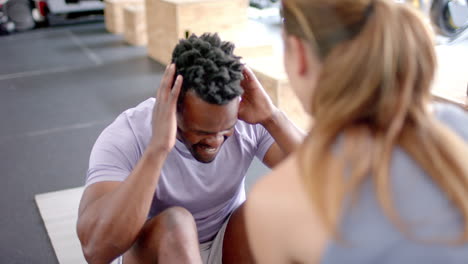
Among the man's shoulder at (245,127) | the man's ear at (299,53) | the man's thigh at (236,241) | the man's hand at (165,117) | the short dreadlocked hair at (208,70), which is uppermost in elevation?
the man's ear at (299,53)

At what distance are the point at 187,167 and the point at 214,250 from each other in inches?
12.7

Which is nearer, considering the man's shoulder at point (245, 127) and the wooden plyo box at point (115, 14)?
the man's shoulder at point (245, 127)

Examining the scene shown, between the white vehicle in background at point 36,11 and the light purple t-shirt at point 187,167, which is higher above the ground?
the light purple t-shirt at point 187,167

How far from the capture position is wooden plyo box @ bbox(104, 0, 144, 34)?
260 inches

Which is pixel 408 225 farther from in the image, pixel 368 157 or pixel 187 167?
pixel 187 167

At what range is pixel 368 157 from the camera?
0.84 m

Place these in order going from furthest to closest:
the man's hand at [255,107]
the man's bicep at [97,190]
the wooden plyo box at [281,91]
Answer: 1. the wooden plyo box at [281,91]
2. the man's hand at [255,107]
3. the man's bicep at [97,190]

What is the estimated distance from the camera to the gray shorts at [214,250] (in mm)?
1839

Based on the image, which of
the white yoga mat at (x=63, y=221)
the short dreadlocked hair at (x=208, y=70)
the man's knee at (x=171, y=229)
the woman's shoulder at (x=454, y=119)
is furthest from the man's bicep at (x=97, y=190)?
the woman's shoulder at (x=454, y=119)

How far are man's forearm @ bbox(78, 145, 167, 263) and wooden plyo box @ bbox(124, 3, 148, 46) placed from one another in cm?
466

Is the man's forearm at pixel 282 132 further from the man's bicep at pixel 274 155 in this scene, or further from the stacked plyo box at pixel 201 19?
the stacked plyo box at pixel 201 19

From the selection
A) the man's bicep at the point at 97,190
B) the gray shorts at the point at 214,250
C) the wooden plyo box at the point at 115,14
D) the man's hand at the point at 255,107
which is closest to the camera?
the man's bicep at the point at 97,190

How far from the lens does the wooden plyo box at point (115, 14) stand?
21.7 feet

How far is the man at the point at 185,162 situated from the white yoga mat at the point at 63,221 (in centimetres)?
61
